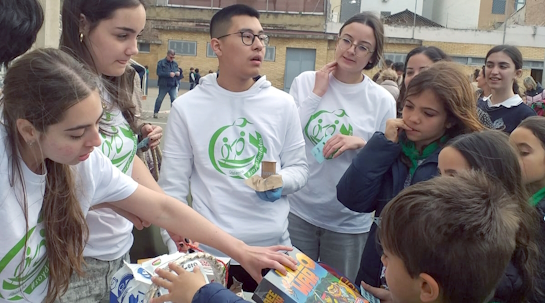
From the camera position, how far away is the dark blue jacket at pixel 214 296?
1.50 metres

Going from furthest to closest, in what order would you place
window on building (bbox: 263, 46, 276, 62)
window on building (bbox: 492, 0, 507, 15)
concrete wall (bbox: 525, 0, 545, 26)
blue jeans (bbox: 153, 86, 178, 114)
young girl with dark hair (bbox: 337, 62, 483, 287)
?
1. window on building (bbox: 492, 0, 507, 15)
2. concrete wall (bbox: 525, 0, 545, 26)
3. window on building (bbox: 263, 46, 276, 62)
4. blue jeans (bbox: 153, 86, 178, 114)
5. young girl with dark hair (bbox: 337, 62, 483, 287)

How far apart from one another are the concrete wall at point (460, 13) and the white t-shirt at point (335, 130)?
36656mm

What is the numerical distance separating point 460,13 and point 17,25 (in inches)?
1544

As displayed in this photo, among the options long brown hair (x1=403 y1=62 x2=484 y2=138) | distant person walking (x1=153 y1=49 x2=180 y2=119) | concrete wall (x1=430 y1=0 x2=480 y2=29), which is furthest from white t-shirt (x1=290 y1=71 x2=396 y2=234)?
concrete wall (x1=430 y1=0 x2=480 y2=29)

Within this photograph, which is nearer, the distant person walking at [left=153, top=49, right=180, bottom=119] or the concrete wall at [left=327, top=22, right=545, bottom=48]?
the distant person walking at [left=153, top=49, right=180, bottom=119]

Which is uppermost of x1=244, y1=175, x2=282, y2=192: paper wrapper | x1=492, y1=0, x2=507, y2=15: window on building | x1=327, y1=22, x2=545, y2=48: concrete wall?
x1=492, y1=0, x2=507, y2=15: window on building

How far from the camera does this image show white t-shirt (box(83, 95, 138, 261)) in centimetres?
202

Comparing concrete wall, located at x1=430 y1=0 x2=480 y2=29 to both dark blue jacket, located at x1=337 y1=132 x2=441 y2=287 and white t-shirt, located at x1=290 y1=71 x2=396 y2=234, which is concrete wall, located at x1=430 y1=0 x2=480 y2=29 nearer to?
white t-shirt, located at x1=290 y1=71 x2=396 y2=234

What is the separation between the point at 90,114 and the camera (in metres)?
1.60

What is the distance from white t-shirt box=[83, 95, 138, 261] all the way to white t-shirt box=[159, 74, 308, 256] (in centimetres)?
27

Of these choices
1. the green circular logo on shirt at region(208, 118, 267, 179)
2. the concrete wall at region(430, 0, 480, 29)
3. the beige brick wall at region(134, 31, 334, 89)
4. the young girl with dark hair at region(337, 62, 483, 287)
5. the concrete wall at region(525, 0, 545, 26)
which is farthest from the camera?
the concrete wall at region(430, 0, 480, 29)

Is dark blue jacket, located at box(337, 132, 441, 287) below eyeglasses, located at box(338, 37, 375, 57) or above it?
below

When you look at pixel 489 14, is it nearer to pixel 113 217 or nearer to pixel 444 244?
pixel 113 217

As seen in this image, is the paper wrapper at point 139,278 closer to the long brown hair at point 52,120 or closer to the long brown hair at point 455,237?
the long brown hair at point 52,120
